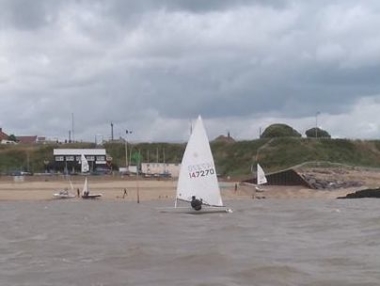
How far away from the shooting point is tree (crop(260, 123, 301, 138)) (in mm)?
171625

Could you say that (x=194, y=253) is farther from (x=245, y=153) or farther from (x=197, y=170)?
(x=245, y=153)

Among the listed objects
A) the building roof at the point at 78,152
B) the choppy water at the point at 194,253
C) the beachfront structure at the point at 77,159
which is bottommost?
the choppy water at the point at 194,253

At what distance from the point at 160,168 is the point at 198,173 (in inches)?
3568

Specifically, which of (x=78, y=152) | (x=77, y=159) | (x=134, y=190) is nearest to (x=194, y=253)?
(x=134, y=190)

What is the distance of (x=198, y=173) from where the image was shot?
52.0 metres

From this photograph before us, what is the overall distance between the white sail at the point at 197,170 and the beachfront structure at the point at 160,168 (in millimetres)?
83971

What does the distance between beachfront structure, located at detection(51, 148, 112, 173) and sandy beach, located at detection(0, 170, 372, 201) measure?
2818 centimetres

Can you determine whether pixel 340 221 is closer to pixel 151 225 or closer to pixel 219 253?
pixel 151 225

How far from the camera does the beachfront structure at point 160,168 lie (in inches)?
5438

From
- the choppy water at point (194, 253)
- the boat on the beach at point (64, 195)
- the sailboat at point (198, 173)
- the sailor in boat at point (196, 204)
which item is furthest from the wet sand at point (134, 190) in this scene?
the choppy water at point (194, 253)

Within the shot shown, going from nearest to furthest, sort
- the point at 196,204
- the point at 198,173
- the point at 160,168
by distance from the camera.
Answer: the point at 196,204
the point at 198,173
the point at 160,168

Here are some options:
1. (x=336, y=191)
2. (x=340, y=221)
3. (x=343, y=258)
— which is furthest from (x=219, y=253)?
(x=336, y=191)

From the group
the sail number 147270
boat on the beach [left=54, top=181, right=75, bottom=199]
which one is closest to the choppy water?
the sail number 147270

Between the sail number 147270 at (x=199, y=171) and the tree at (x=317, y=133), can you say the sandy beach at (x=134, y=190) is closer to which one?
the sail number 147270 at (x=199, y=171)
